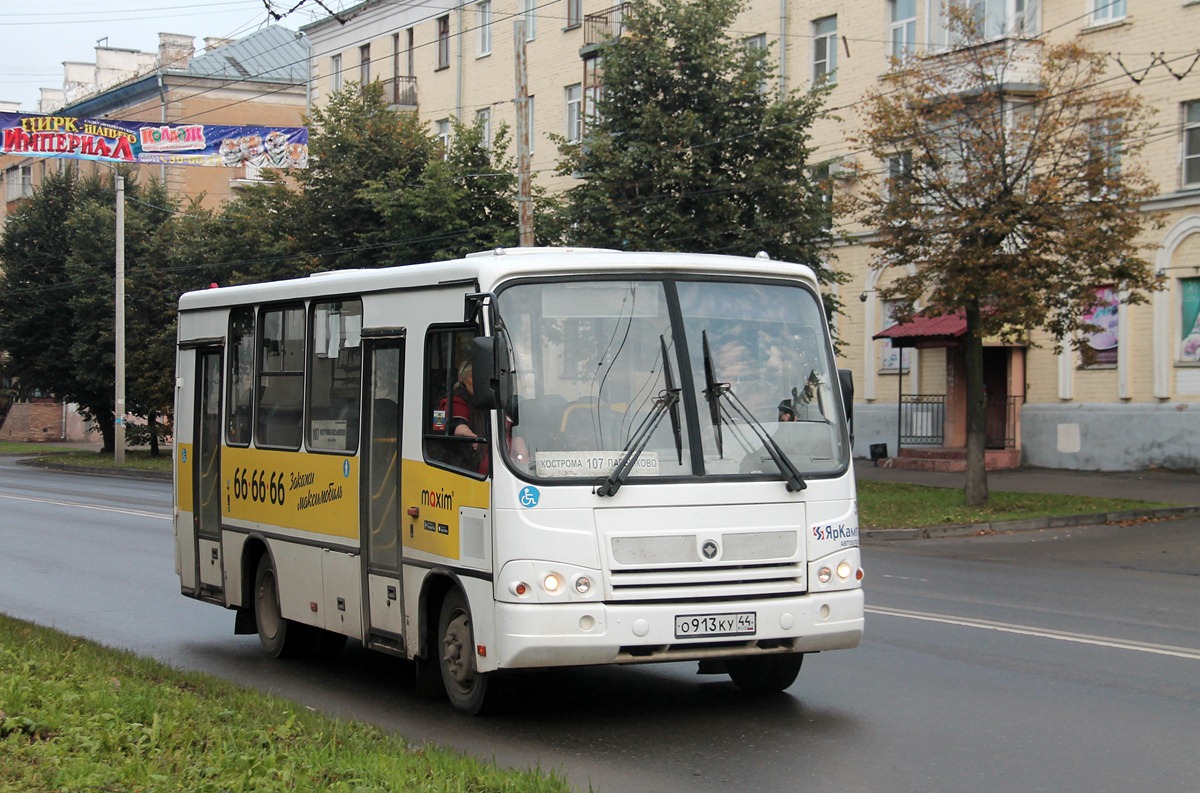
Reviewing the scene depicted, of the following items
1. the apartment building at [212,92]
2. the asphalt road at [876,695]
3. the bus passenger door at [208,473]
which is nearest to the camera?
the asphalt road at [876,695]

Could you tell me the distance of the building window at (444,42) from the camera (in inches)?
2032

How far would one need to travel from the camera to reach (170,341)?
45.7 meters

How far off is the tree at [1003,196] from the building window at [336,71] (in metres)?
37.2

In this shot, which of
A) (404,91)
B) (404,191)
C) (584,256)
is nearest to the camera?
(584,256)

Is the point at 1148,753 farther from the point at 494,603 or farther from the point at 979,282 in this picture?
the point at 979,282

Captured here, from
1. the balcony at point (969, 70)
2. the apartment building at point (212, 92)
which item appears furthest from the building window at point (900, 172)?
the apartment building at point (212, 92)

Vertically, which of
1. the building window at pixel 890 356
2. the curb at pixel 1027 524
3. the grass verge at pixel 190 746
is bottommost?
the curb at pixel 1027 524

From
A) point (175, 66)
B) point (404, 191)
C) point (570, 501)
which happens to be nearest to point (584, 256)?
point (570, 501)

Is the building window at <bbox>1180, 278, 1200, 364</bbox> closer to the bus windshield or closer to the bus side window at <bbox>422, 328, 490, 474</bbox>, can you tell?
the bus windshield

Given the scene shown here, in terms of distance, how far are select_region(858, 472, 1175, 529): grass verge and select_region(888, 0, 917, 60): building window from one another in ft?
42.6

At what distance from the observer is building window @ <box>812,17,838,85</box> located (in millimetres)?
37344

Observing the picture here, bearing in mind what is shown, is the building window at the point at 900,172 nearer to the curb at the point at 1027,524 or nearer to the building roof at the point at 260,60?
the curb at the point at 1027,524

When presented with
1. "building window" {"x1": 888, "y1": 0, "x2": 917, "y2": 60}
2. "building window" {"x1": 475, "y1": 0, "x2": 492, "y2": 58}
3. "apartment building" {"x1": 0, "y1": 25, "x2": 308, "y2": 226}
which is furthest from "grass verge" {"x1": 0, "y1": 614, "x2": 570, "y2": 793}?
"apartment building" {"x1": 0, "y1": 25, "x2": 308, "y2": 226}

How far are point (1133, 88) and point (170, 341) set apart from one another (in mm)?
28610
